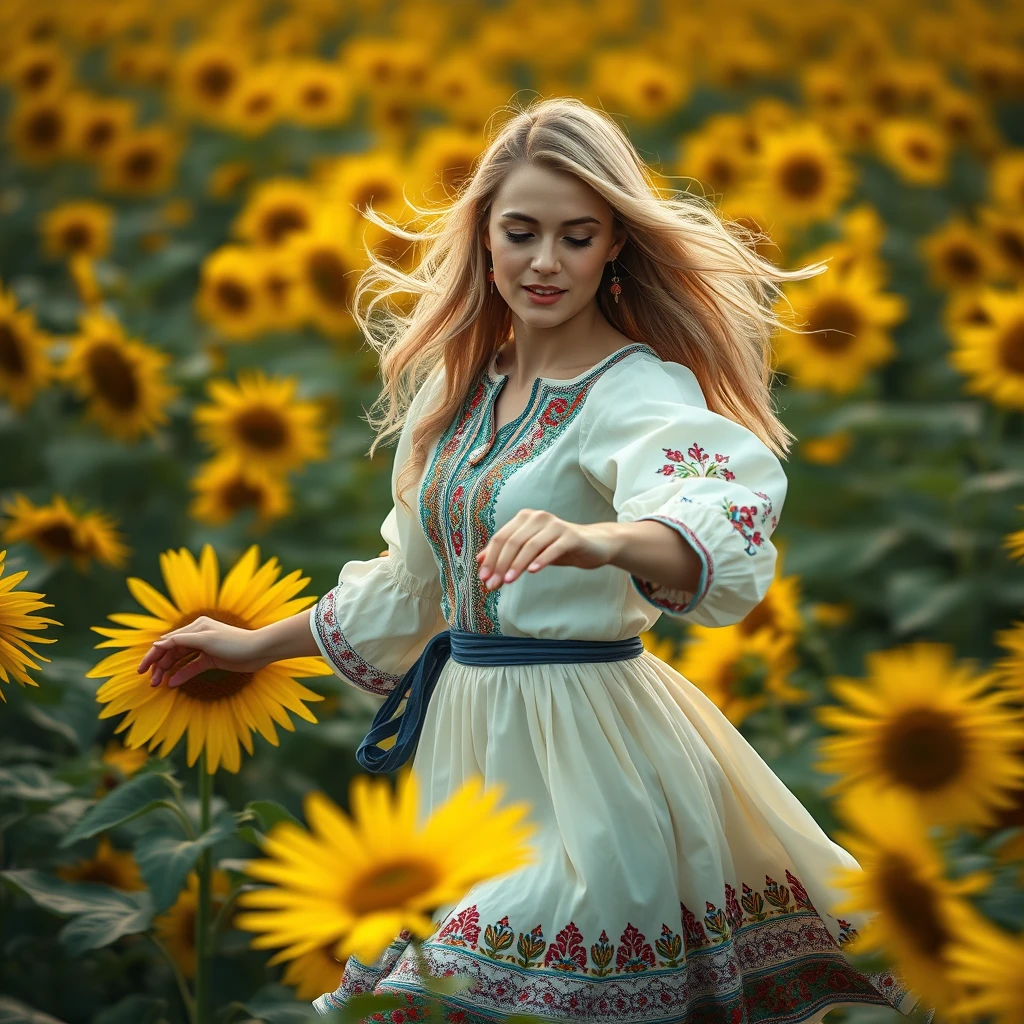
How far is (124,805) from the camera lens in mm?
2518

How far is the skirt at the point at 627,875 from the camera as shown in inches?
79.3

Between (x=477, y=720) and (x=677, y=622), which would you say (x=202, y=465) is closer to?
(x=677, y=622)

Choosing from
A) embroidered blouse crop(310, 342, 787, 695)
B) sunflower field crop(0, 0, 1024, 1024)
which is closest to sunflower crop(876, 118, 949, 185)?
sunflower field crop(0, 0, 1024, 1024)

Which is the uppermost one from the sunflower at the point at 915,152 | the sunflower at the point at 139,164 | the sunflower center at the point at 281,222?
the sunflower at the point at 139,164

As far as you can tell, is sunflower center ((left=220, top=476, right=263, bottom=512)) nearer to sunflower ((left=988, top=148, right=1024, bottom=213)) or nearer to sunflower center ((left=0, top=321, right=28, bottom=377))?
sunflower center ((left=0, top=321, right=28, bottom=377))

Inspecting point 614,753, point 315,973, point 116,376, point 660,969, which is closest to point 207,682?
point 315,973

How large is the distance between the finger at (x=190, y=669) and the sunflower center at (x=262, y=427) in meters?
2.26

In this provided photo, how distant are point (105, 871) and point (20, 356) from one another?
7.02 feet

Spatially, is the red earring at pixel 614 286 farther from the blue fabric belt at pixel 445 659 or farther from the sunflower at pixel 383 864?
the sunflower at pixel 383 864

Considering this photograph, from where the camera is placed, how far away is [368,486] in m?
4.91

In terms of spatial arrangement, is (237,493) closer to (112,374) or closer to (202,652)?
(112,374)

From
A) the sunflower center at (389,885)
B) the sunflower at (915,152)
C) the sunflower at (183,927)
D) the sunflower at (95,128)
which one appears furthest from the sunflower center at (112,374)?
the sunflower at (915,152)

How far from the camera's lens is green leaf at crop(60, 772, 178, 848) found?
2.45m

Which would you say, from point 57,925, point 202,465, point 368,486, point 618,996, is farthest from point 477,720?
point 202,465
